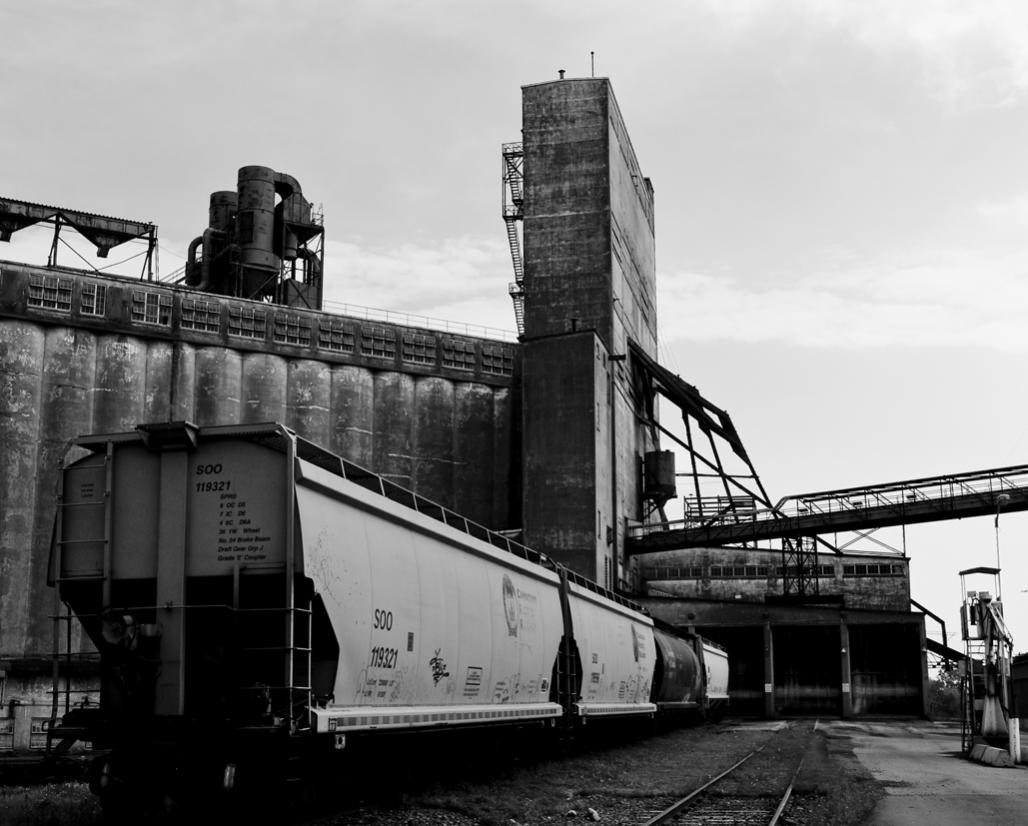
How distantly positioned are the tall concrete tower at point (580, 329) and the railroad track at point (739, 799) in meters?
32.5

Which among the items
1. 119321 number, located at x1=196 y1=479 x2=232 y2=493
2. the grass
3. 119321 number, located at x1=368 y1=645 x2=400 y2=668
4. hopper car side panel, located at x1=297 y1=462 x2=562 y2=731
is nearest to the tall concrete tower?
hopper car side panel, located at x1=297 y1=462 x2=562 y2=731

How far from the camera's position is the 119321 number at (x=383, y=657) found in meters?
13.4

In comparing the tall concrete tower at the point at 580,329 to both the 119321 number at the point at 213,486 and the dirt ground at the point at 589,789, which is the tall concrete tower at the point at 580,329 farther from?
the 119321 number at the point at 213,486

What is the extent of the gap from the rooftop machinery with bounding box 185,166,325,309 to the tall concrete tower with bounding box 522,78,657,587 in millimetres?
12880

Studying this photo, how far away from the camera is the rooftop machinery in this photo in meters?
63.8

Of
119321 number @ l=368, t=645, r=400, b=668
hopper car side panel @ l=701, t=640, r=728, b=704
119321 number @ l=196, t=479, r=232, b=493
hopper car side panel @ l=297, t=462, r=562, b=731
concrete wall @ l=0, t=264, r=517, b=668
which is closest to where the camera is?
119321 number @ l=196, t=479, r=232, b=493

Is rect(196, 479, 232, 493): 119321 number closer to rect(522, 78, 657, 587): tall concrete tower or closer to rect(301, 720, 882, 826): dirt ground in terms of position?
rect(301, 720, 882, 826): dirt ground

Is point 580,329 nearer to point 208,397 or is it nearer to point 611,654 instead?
point 208,397

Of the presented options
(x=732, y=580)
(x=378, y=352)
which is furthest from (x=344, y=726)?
(x=732, y=580)

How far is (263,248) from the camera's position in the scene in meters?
63.8

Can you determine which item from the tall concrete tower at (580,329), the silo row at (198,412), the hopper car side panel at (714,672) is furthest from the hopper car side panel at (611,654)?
the tall concrete tower at (580,329)

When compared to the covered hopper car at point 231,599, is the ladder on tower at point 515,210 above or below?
above

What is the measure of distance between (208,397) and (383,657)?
4234 cm

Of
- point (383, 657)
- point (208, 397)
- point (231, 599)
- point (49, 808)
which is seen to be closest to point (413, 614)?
point (383, 657)
